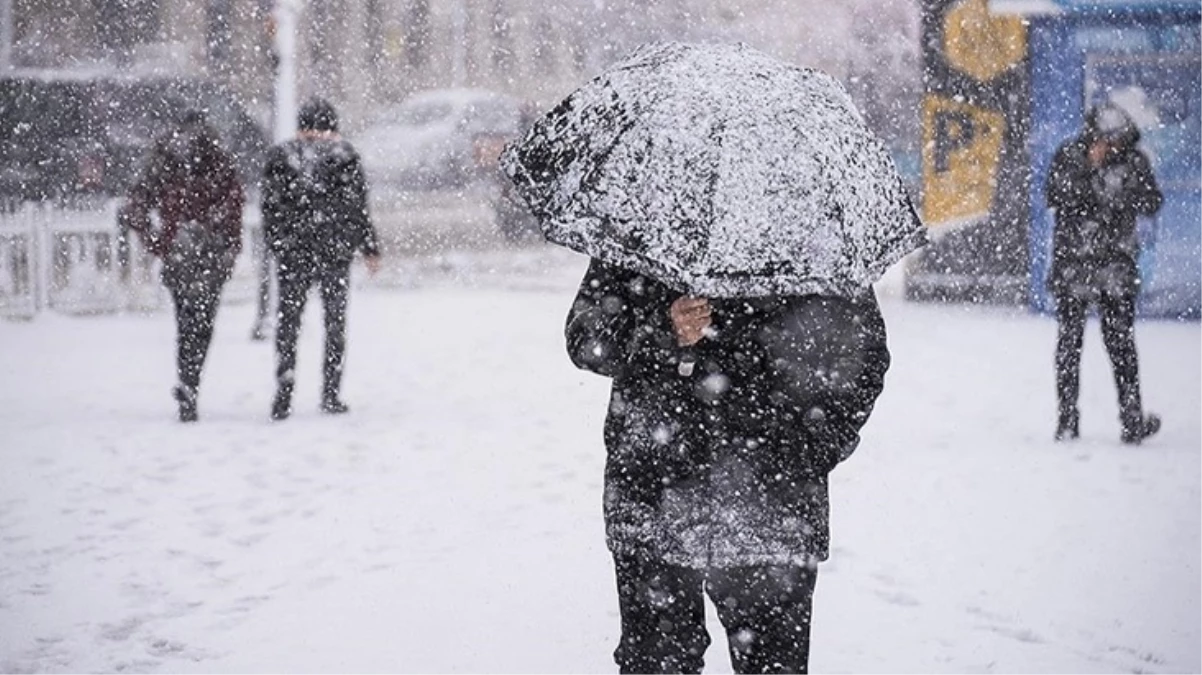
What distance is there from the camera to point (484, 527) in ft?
20.2

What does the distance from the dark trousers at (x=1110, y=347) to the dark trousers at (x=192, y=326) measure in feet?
15.8

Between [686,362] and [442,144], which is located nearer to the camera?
[686,362]

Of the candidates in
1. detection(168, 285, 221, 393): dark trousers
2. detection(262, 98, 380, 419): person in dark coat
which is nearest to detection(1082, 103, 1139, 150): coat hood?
detection(262, 98, 380, 419): person in dark coat

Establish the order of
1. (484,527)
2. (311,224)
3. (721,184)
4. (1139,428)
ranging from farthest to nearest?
(311,224), (1139,428), (484,527), (721,184)

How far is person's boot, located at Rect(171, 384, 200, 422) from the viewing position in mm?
8383

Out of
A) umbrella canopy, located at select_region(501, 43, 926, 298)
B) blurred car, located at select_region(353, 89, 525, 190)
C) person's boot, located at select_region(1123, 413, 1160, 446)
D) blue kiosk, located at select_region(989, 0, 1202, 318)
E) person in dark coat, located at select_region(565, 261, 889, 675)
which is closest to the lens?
umbrella canopy, located at select_region(501, 43, 926, 298)

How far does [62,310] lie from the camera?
43.9 ft

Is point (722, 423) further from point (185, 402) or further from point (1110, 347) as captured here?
point (185, 402)

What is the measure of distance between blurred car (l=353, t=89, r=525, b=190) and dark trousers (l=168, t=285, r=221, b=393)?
14.8 m

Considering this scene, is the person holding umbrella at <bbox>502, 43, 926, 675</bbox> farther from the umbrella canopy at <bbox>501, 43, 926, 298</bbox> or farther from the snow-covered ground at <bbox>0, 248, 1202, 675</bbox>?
the snow-covered ground at <bbox>0, 248, 1202, 675</bbox>

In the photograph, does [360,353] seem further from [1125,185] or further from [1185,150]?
[1185,150]

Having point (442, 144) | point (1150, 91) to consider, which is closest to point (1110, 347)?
point (1150, 91)

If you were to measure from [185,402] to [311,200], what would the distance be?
1406 mm

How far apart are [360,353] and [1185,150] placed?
23.9 feet
